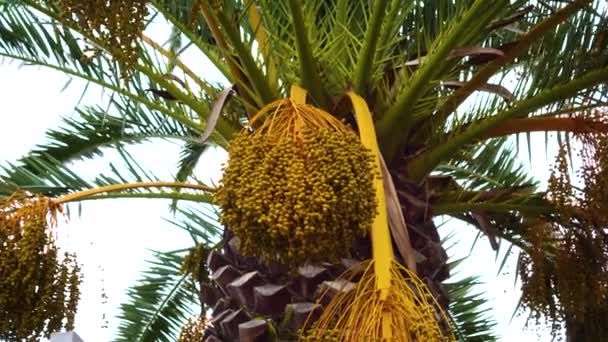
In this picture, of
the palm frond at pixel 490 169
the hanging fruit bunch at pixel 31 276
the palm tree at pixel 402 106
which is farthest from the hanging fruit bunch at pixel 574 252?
the hanging fruit bunch at pixel 31 276

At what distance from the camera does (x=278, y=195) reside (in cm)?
287

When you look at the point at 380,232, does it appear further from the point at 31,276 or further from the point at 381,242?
the point at 31,276

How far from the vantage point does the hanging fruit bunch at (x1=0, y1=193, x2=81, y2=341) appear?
350cm

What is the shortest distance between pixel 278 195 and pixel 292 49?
1448mm

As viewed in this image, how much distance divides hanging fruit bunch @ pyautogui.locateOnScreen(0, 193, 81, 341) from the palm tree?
0.70 feet

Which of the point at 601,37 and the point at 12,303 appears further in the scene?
the point at 601,37

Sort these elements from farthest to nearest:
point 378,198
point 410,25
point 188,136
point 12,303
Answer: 1. point 188,136
2. point 410,25
3. point 12,303
4. point 378,198

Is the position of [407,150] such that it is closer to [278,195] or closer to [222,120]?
[222,120]

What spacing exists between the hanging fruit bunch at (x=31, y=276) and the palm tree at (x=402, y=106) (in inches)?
8.4

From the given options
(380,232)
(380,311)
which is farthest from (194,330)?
(380,311)

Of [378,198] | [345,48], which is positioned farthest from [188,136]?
[378,198]

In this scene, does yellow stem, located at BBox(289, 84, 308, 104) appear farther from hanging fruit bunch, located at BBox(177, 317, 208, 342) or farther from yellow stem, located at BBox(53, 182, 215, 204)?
hanging fruit bunch, located at BBox(177, 317, 208, 342)

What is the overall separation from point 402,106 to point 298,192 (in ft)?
4.72

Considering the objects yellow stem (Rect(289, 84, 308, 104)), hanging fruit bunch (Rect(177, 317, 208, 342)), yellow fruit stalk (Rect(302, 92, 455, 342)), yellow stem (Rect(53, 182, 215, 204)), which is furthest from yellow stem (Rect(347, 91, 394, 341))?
hanging fruit bunch (Rect(177, 317, 208, 342))
